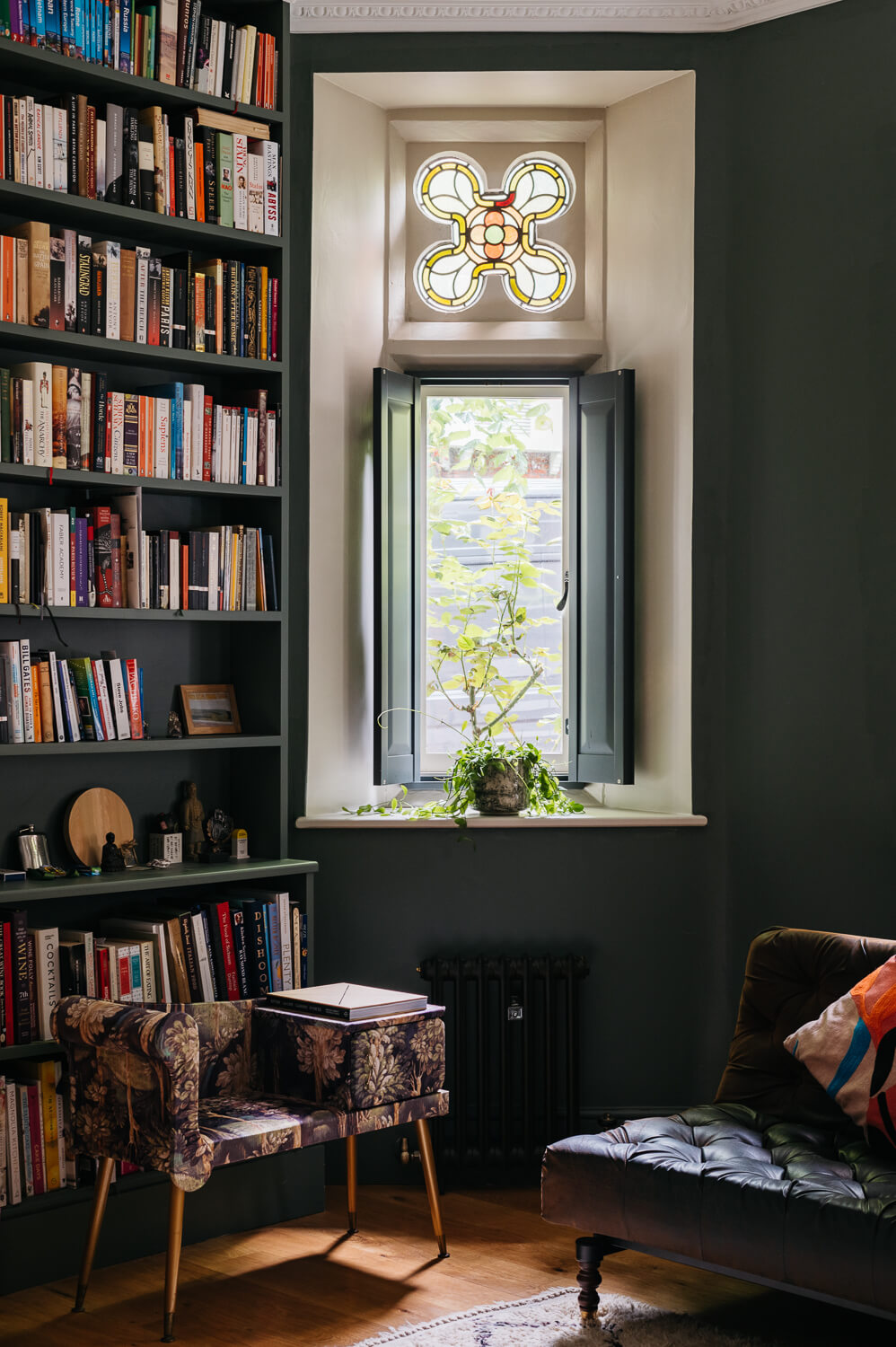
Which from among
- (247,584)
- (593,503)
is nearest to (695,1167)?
(247,584)

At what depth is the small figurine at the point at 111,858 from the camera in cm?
346

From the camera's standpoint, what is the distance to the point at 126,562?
3467mm

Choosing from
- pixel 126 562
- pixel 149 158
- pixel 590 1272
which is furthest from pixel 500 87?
pixel 590 1272

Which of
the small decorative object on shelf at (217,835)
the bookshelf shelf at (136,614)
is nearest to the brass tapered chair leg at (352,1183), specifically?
the small decorative object on shelf at (217,835)

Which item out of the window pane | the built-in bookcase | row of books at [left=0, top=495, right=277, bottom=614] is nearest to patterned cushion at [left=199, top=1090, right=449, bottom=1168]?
the built-in bookcase

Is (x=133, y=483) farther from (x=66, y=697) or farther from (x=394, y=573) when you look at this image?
(x=394, y=573)

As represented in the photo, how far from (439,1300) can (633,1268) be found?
1.67ft

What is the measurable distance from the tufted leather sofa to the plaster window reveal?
2261mm

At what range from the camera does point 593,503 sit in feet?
14.1

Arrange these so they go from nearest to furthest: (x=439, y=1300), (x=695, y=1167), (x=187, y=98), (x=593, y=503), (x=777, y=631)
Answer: (x=695, y=1167), (x=439, y=1300), (x=187, y=98), (x=777, y=631), (x=593, y=503)

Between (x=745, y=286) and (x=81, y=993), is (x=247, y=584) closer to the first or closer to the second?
(x=81, y=993)

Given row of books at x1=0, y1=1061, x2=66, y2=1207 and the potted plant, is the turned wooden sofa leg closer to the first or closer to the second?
row of books at x1=0, y1=1061, x2=66, y2=1207

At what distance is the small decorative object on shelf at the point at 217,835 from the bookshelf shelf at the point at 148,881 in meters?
0.03

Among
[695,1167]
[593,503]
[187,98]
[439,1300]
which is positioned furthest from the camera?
[593,503]
